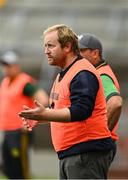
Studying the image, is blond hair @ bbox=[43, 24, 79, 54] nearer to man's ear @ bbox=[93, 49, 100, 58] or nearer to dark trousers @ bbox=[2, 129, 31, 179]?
man's ear @ bbox=[93, 49, 100, 58]

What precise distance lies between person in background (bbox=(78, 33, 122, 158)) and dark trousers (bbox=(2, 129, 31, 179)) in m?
4.52

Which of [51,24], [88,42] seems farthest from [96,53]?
[51,24]

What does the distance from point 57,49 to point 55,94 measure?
1.14 feet

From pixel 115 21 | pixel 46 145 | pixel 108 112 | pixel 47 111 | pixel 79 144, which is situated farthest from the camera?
pixel 115 21

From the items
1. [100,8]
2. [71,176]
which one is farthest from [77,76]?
[100,8]

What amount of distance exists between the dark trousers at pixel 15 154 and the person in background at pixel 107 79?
4.52 m

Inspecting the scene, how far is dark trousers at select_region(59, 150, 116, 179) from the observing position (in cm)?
657

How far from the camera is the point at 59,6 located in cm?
2142

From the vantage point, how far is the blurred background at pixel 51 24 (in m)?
15.4

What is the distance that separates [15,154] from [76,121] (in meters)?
5.76

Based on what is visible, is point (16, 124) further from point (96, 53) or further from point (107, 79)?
point (107, 79)

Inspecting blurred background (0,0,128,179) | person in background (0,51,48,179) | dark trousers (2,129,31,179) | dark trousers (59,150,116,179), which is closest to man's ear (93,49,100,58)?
dark trousers (59,150,116,179)

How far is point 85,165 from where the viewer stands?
6.59 m

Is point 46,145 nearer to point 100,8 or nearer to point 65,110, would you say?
point 100,8
